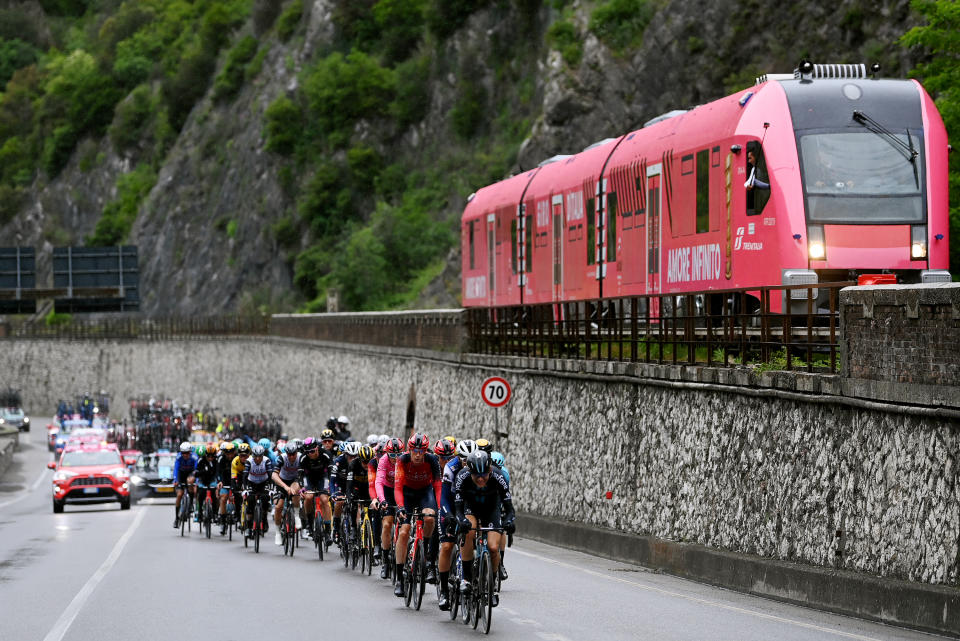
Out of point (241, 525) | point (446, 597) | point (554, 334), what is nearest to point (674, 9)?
point (554, 334)

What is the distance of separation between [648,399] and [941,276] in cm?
487

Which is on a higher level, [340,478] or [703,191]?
[703,191]

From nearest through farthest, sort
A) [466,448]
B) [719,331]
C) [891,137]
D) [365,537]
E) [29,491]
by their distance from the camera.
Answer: [466,448] < [365,537] < [891,137] < [719,331] < [29,491]

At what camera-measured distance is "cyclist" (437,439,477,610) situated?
14.1 meters

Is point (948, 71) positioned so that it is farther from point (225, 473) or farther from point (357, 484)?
point (357, 484)

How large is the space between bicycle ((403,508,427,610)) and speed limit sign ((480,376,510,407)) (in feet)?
41.8

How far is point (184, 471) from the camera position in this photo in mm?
29609

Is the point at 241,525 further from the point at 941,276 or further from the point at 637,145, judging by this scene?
the point at 941,276

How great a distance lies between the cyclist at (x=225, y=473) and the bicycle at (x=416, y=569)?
1127 cm

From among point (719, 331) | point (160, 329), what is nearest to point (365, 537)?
point (719, 331)

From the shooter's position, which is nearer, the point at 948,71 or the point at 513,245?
the point at 948,71

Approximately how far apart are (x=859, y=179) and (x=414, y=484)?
790cm

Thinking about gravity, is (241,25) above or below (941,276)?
above

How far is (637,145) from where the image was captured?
26688 mm
